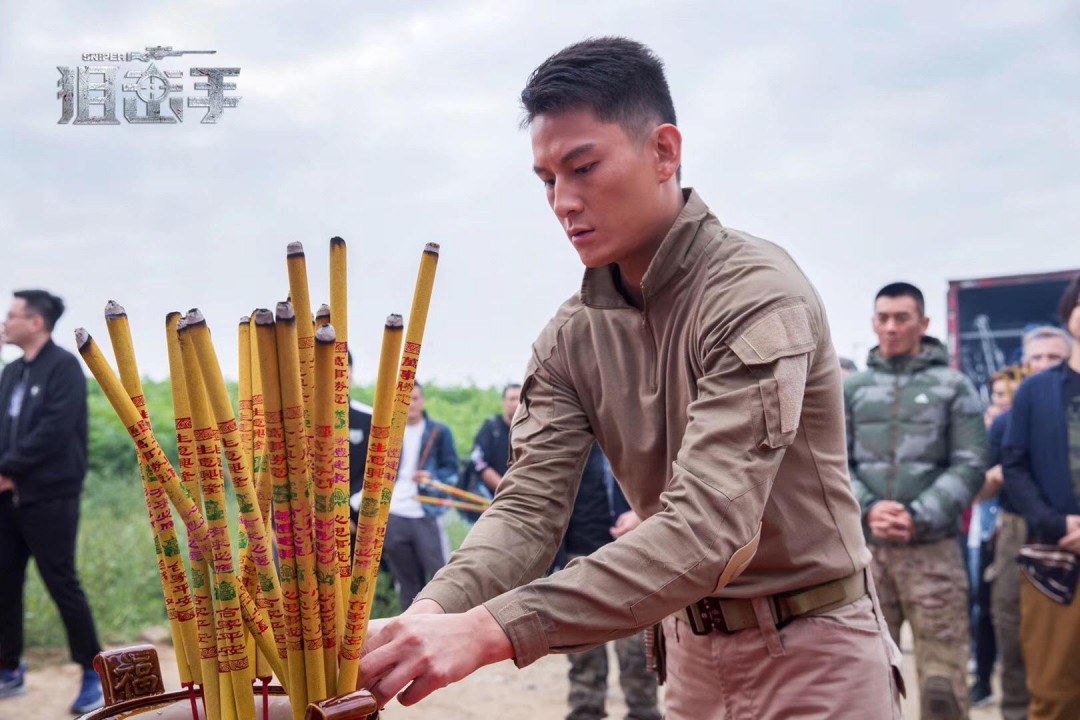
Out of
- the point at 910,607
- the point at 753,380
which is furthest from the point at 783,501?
the point at 910,607

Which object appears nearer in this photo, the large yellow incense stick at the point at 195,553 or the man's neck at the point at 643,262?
the large yellow incense stick at the point at 195,553

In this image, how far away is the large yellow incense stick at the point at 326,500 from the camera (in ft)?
3.57

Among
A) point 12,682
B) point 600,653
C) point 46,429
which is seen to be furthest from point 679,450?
point 12,682

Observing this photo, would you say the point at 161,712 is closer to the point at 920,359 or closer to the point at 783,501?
the point at 783,501

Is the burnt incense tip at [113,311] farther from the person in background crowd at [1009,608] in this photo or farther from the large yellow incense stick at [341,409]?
the person in background crowd at [1009,608]

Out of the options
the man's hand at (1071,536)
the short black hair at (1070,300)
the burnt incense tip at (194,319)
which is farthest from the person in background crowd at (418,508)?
the burnt incense tip at (194,319)

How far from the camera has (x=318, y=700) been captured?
1194 millimetres

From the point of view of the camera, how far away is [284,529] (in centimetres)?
119

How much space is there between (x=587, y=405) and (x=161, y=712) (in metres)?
0.97

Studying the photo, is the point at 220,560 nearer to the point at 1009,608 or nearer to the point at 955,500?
the point at 955,500

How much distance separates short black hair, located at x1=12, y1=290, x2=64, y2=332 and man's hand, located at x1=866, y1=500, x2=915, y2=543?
4.05 meters

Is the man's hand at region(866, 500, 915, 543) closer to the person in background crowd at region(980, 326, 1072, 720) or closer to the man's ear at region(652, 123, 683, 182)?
the person in background crowd at region(980, 326, 1072, 720)

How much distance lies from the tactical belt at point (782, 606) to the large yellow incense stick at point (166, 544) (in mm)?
876

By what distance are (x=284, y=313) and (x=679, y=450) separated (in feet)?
2.64
